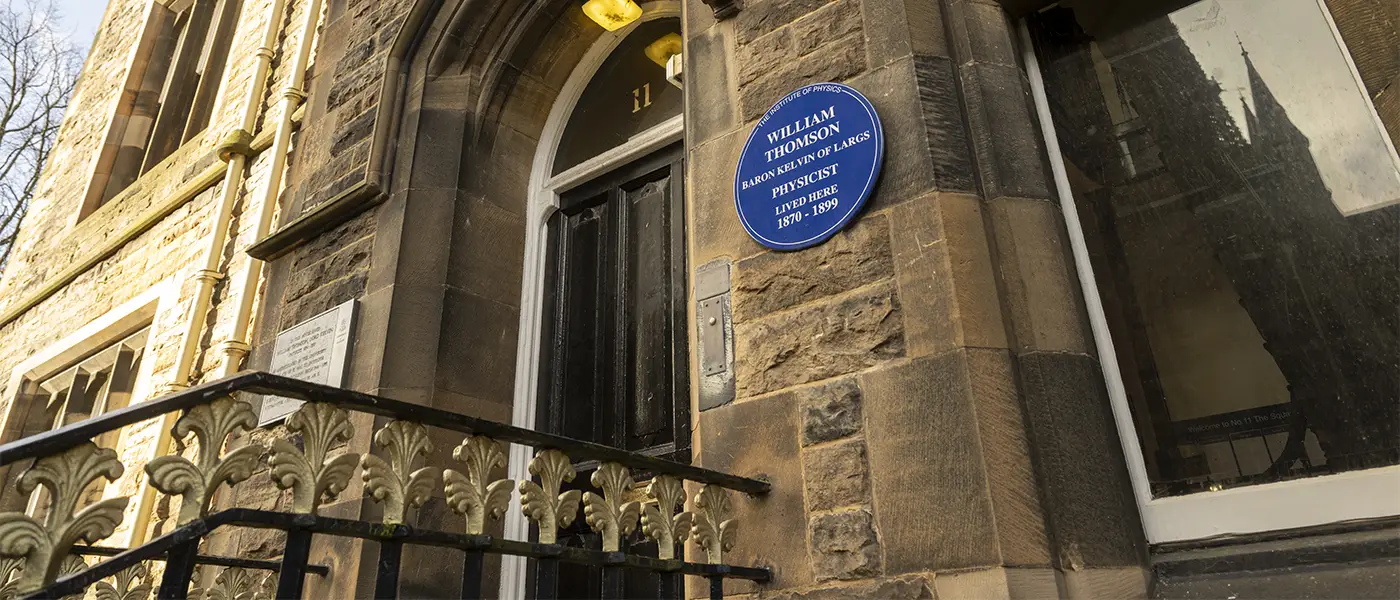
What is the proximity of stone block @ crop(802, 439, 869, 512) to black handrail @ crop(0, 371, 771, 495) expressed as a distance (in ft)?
0.82

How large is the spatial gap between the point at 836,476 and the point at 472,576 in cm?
100

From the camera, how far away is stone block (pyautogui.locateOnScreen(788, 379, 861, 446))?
2.36 meters

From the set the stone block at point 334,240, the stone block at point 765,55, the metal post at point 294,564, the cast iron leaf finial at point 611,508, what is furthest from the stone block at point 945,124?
the stone block at point 334,240

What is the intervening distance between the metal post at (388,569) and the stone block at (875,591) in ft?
3.39

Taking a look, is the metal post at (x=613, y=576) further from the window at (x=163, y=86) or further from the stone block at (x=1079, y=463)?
the window at (x=163, y=86)

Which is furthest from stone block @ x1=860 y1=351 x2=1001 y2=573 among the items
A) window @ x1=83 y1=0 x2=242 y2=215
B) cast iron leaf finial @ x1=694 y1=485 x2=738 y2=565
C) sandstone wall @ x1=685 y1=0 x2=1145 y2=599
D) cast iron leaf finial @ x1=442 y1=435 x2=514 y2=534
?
window @ x1=83 y1=0 x2=242 y2=215

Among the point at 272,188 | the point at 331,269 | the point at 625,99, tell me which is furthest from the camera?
the point at 272,188

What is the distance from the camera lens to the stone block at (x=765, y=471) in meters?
2.32

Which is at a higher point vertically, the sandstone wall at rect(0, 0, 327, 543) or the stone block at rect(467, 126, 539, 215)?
the sandstone wall at rect(0, 0, 327, 543)

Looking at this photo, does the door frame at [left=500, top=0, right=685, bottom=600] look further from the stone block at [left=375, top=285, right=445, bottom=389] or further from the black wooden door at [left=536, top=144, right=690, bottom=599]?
the stone block at [left=375, top=285, right=445, bottom=389]

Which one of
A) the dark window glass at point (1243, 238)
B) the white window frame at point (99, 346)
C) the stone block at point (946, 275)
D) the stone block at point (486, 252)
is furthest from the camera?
Answer: the white window frame at point (99, 346)

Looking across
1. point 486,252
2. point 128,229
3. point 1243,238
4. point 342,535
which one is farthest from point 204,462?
point 128,229

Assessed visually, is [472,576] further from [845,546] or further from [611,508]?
[845,546]

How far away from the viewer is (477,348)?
13.4ft
